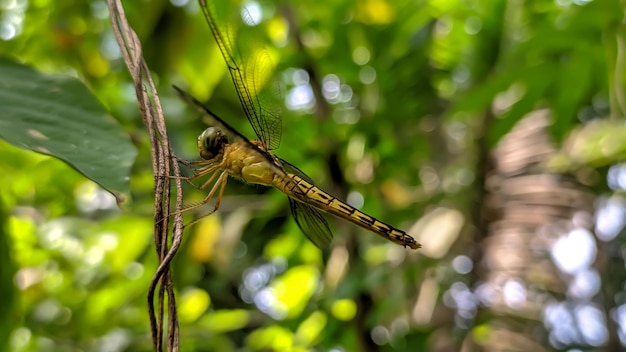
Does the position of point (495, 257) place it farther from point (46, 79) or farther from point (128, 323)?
point (46, 79)

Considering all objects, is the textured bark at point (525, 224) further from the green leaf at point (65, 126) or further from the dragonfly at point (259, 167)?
the green leaf at point (65, 126)

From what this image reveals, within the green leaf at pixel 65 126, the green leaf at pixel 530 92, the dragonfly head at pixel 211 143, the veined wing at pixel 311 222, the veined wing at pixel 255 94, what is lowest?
the green leaf at pixel 65 126

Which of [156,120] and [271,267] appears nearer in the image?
[156,120]

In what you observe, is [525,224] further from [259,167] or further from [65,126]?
[65,126]

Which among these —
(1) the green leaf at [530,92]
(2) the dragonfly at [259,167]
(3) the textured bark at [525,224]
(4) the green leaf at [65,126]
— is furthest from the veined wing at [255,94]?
(3) the textured bark at [525,224]

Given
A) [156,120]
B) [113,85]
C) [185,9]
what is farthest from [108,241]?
[156,120]

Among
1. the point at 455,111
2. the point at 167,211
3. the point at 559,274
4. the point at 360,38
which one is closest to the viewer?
the point at 167,211
